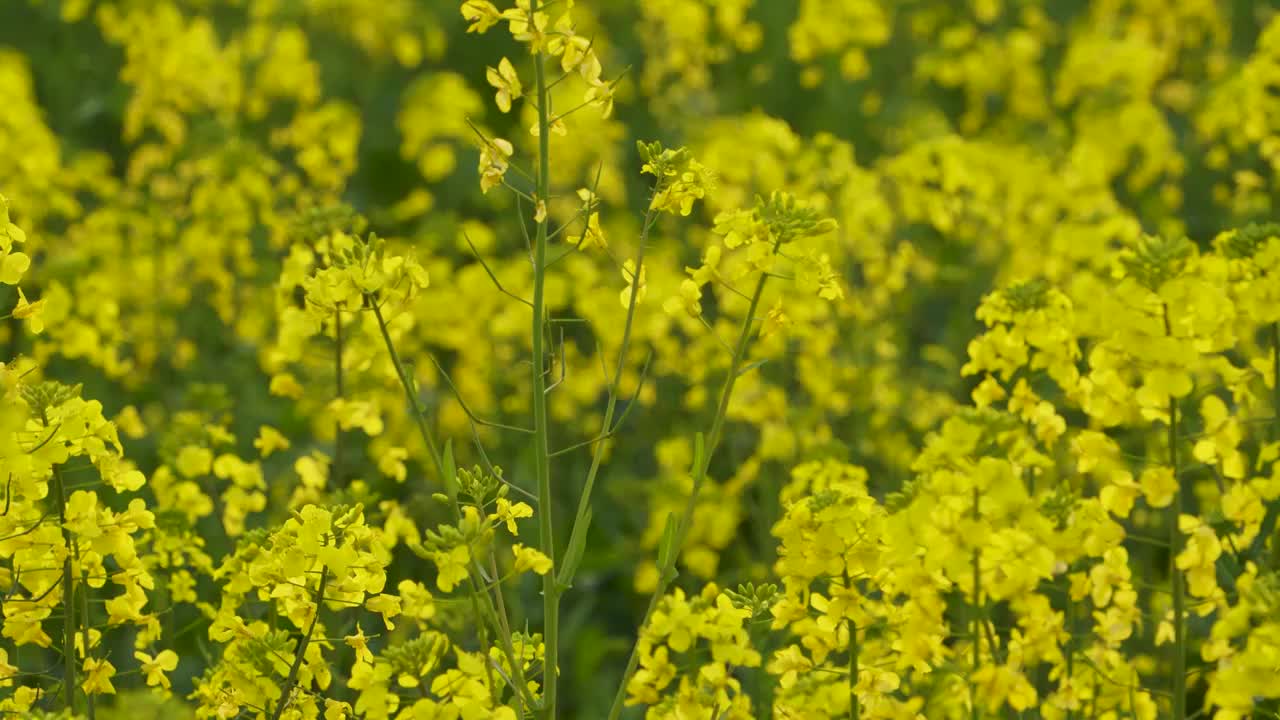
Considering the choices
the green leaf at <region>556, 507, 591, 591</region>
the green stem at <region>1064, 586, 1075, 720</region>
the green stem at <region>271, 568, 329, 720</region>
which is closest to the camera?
the green stem at <region>271, 568, 329, 720</region>

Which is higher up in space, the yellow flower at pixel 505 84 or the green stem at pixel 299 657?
the yellow flower at pixel 505 84

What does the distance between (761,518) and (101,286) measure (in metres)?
1.97

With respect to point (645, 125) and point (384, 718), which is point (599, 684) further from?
point (645, 125)

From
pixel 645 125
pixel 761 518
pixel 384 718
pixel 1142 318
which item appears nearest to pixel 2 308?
pixel 761 518

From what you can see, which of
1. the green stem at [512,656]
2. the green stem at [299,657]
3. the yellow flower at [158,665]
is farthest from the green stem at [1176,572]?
the yellow flower at [158,665]

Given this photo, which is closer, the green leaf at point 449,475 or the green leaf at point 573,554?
the green leaf at point 449,475

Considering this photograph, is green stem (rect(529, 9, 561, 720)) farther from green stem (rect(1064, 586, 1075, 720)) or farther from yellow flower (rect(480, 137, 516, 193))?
green stem (rect(1064, 586, 1075, 720))

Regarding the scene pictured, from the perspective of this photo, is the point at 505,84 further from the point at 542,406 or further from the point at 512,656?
the point at 512,656

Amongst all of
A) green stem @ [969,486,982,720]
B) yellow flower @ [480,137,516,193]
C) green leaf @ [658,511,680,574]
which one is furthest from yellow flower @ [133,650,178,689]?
green stem @ [969,486,982,720]

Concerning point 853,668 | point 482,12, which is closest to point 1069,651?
point 853,668

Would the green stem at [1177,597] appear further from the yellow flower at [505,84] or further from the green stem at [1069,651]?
the yellow flower at [505,84]

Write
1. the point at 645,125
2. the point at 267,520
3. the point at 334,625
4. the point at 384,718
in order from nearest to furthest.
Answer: the point at 384,718, the point at 334,625, the point at 267,520, the point at 645,125

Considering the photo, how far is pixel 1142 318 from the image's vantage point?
2.43 m

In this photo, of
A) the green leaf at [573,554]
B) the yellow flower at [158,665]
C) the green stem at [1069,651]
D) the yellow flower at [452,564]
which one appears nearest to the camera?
the yellow flower at [452,564]
